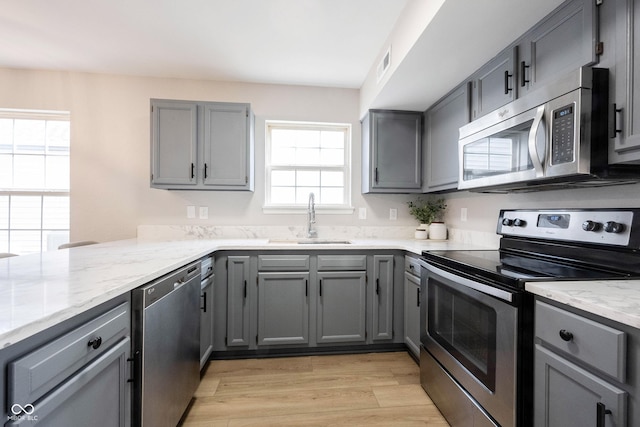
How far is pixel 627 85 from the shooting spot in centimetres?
103

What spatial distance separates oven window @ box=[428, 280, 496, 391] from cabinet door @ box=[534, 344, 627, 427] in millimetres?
204

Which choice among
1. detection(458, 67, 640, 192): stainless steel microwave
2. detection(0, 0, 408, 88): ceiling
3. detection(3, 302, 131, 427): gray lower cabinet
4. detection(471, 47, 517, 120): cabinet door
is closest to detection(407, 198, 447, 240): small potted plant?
detection(471, 47, 517, 120): cabinet door

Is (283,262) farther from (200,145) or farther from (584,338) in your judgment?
(584,338)

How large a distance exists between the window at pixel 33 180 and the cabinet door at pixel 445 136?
12.0 ft

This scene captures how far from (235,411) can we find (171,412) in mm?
422

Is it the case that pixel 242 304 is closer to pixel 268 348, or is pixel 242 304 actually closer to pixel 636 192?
pixel 268 348

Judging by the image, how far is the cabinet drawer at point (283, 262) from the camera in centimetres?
229

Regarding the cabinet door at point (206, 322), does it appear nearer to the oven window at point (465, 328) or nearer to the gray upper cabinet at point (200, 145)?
the gray upper cabinet at point (200, 145)

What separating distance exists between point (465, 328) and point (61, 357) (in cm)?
163

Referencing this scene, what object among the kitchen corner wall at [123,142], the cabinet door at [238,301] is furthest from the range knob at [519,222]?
the cabinet door at [238,301]

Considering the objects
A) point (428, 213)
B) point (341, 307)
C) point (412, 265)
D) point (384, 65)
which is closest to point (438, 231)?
point (428, 213)

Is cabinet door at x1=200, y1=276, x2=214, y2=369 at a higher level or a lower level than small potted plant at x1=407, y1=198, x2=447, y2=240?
lower

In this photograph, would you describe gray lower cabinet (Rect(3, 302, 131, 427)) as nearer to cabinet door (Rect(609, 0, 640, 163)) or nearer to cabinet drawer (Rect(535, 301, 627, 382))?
cabinet drawer (Rect(535, 301, 627, 382))

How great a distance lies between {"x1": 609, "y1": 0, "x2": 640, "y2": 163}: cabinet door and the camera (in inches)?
39.6
